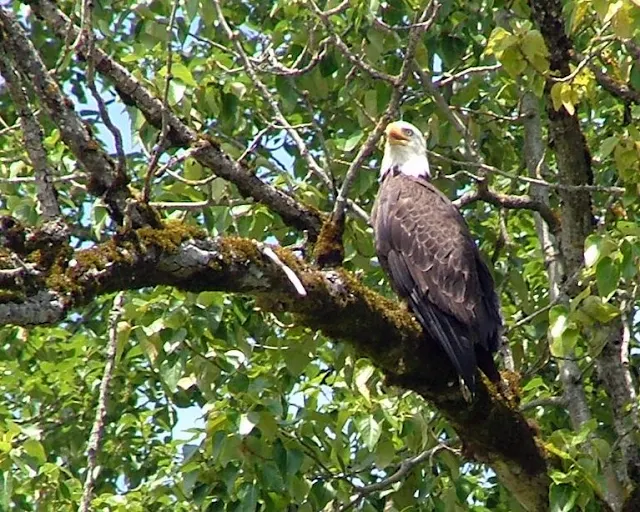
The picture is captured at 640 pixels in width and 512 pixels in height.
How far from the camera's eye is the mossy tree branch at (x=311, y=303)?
3201 mm

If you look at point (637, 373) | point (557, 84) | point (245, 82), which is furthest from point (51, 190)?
point (637, 373)

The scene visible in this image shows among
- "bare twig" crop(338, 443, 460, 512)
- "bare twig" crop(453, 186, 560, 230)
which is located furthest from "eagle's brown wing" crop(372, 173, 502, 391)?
"bare twig" crop(338, 443, 460, 512)

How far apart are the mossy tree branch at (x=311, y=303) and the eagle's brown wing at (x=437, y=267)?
180 millimetres

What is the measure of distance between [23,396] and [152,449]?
776mm

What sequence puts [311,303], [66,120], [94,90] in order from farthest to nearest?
[311,303], [66,120], [94,90]

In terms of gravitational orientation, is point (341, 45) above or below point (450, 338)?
above

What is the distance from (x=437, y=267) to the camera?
522 cm

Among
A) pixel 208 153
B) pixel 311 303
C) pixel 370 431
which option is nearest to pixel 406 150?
pixel 208 153

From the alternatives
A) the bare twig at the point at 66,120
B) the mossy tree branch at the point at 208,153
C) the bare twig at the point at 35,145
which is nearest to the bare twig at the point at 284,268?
the bare twig at the point at 66,120

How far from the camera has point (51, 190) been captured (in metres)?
3.25

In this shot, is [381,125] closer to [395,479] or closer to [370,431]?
[370,431]

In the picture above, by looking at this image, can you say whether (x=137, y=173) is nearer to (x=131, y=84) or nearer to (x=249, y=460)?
(x=131, y=84)

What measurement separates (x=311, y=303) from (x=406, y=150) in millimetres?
2222

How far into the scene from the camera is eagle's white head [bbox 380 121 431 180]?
6.01 meters
